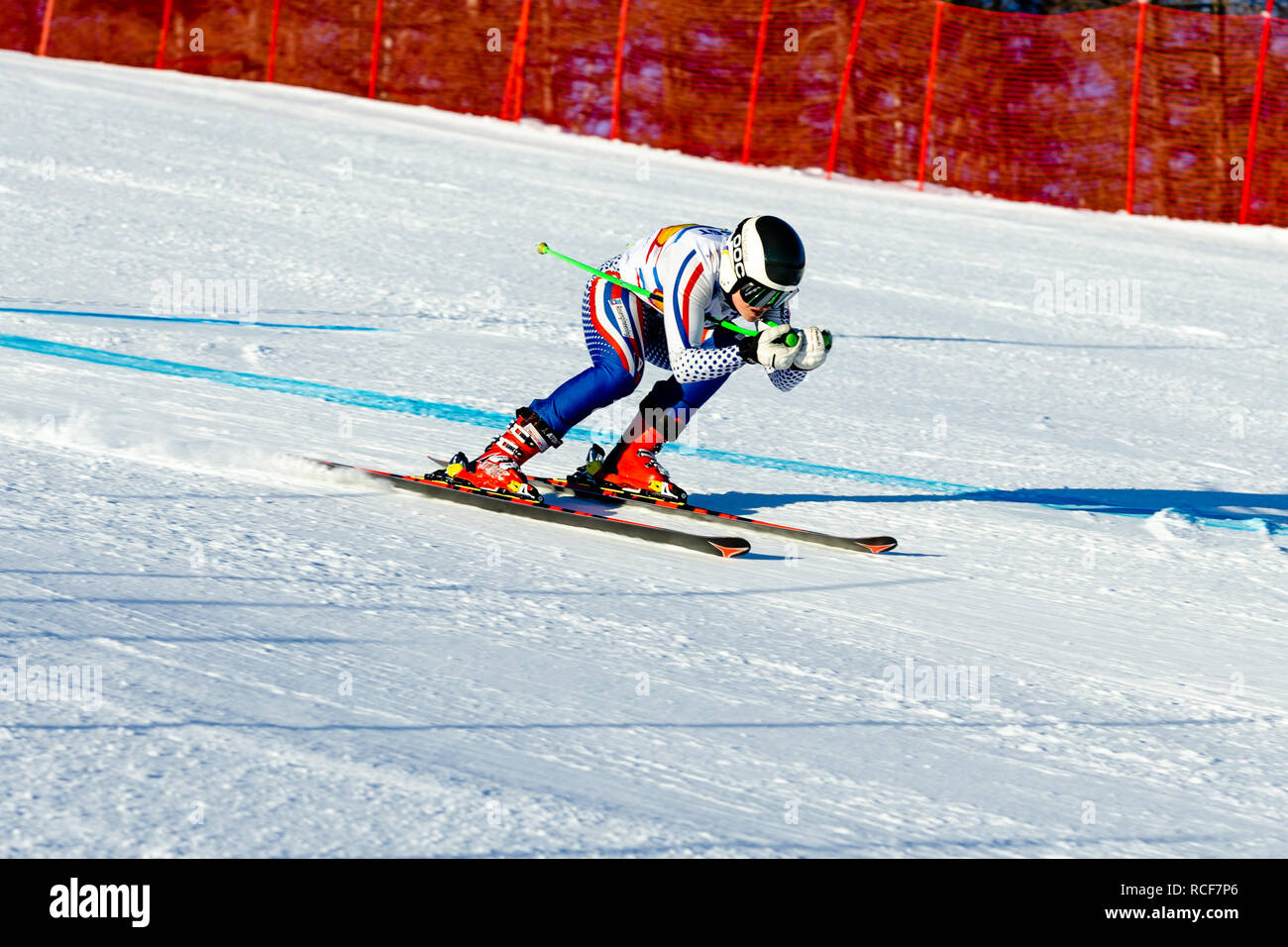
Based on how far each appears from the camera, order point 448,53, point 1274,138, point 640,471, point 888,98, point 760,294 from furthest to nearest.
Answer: point 448,53 → point 888,98 → point 1274,138 → point 640,471 → point 760,294

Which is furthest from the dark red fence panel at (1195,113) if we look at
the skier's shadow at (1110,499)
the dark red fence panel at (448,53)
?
the skier's shadow at (1110,499)

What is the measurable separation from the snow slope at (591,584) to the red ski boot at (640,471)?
1.61 ft

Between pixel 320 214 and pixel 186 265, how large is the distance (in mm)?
2465

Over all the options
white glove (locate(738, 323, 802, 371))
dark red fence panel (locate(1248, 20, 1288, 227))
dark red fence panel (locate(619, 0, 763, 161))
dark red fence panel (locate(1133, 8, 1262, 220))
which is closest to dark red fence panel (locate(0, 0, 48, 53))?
dark red fence panel (locate(619, 0, 763, 161))

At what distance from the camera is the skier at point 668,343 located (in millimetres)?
5324

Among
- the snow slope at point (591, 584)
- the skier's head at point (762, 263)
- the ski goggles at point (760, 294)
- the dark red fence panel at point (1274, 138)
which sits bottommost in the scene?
the snow slope at point (591, 584)

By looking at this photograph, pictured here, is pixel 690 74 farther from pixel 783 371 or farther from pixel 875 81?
pixel 783 371

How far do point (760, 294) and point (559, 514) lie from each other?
1102 mm

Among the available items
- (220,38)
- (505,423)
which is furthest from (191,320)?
(220,38)

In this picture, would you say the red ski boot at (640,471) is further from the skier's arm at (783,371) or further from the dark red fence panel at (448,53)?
the dark red fence panel at (448,53)

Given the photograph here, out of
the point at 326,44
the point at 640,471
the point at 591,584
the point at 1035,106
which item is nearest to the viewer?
the point at 591,584

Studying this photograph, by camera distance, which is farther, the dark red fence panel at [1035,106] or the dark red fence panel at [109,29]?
the dark red fence panel at [109,29]

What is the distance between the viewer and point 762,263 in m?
5.27
